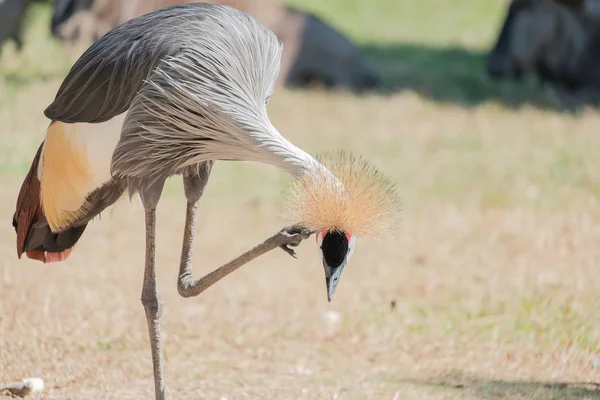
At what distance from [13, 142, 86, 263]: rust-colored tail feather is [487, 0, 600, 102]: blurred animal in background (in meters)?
6.00

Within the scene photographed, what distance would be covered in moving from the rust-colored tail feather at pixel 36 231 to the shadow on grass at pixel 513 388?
129cm

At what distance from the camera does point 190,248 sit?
3.11m

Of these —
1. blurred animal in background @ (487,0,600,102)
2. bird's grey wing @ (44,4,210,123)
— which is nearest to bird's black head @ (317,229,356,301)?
bird's grey wing @ (44,4,210,123)

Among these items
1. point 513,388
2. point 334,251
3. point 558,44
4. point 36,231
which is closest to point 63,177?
point 36,231

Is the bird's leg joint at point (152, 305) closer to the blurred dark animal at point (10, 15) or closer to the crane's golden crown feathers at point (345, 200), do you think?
the crane's golden crown feathers at point (345, 200)

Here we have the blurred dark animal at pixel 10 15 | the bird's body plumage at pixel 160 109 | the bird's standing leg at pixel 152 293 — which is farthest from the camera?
the blurred dark animal at pixel 10 15

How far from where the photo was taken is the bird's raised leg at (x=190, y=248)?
263 cm

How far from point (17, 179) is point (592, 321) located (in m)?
3.41

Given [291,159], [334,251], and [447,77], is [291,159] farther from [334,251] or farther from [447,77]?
[447,77]

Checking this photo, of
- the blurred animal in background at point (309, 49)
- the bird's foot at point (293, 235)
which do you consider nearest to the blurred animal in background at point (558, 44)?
the blurred animal in background at point (309, 49)

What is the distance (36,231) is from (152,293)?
0.56 m

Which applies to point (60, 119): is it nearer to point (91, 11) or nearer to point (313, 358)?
point (313, 358)

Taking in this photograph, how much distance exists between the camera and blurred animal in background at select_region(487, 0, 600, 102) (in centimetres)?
830

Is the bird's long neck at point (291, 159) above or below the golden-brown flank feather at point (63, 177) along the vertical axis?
above
